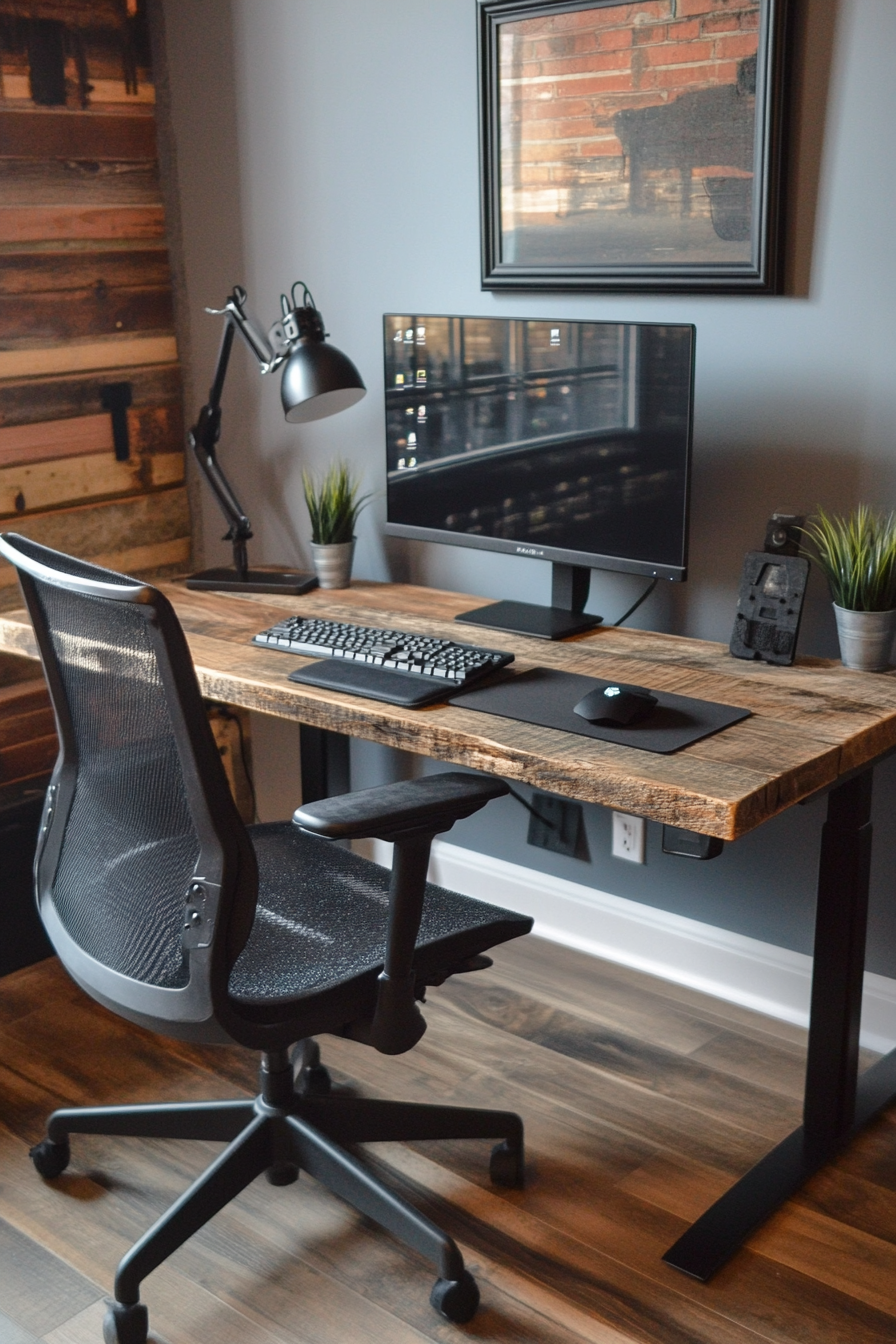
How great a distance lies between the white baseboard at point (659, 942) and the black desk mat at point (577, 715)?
0.75 metres

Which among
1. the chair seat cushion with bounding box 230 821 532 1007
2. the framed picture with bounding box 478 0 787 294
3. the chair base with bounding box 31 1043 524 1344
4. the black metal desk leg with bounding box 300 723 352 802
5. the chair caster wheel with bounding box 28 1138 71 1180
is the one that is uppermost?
the framed picture with bounding box 478 0 787 294

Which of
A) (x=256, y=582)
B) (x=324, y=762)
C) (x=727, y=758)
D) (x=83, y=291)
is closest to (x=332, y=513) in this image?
(x=256, y=582)

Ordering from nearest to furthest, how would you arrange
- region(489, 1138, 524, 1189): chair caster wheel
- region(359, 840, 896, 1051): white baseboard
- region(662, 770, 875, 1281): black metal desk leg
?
1. region(662, 770, 875, 1281): black metal desk leg
2. region(489, 1138, 524, 1189): chair caster wheel
3. region(359, 840, 896, 1051): white baseboard

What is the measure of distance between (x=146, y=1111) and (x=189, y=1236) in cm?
23

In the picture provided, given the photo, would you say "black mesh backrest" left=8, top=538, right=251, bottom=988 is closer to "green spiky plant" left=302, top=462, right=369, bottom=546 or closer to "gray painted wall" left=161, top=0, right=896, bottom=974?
"green spiky plant" left=302, top=462, right=369, bottom=546

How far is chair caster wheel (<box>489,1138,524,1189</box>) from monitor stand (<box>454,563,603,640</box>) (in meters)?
0.83

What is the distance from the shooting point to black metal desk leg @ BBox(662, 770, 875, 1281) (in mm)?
1864

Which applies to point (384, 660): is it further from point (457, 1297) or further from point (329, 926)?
point (457, 1297)

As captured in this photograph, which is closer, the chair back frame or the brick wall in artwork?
the chair back frame

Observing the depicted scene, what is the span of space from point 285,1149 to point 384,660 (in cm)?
74

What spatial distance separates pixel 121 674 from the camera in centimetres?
153

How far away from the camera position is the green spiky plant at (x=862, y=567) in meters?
1.99

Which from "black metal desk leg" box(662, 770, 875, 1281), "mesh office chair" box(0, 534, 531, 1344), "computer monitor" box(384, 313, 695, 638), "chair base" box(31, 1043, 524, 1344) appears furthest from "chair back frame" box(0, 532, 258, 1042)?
"computer monitor" box(384, 313, 695, 638)

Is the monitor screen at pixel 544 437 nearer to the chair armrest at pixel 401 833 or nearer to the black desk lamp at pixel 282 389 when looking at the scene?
the black desk lamp at pixel 282 389
